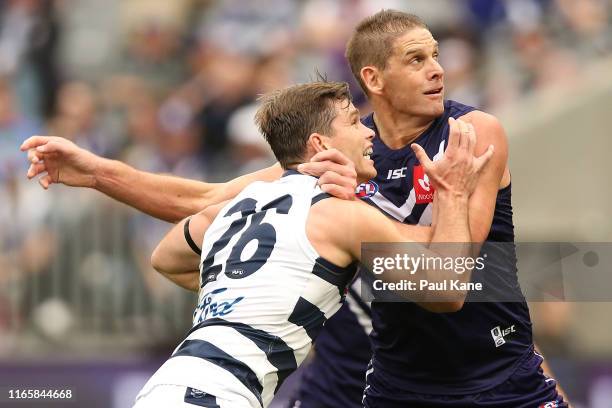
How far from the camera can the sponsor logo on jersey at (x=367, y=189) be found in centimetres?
648

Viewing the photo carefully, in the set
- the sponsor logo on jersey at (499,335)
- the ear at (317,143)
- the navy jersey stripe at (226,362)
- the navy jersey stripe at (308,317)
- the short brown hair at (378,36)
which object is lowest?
the navy jersey stripe at (226,362)

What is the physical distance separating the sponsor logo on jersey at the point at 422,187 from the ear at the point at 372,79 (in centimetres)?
56

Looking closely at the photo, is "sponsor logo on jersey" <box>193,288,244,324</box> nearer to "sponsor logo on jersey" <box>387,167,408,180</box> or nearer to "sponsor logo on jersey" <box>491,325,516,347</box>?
"sponsor logo on jersey" <box>387,167,408,180</box>

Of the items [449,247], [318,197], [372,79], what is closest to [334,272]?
[318,197]

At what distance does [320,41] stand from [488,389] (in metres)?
8.70

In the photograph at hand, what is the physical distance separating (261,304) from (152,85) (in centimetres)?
973

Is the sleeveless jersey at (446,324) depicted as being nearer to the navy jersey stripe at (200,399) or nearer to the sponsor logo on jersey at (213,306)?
the sponsor logo on jersey at (213,306)

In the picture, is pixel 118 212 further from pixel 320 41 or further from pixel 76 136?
pixel 320 41

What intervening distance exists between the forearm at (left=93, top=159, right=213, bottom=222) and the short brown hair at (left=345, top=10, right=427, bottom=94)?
1151 millimetres

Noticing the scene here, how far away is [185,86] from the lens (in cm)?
1441

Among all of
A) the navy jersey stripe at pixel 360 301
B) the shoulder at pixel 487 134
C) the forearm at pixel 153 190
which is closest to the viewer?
the shoulder at pixel 487 134

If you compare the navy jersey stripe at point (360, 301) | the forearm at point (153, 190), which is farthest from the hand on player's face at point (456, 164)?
the navy jersey stripe at point (360, 301)

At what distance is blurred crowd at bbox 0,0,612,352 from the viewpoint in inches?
439

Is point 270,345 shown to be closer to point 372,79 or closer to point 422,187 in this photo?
point 422,187
